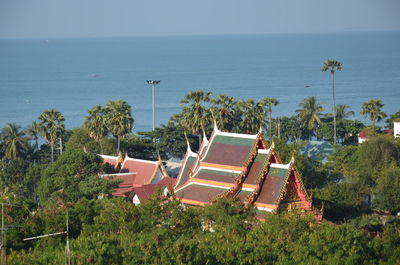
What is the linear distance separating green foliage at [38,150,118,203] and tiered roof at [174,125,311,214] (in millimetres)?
9138

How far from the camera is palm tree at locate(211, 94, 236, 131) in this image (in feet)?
229

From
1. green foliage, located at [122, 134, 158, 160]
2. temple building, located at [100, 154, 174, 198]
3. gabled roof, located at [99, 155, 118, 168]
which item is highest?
green foliage, located at [122, 134, 158, 160]

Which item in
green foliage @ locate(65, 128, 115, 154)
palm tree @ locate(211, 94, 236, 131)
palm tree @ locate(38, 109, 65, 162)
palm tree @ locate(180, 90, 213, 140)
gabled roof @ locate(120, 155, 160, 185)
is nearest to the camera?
gabled roof @ locate(120, 155, 160, 185)

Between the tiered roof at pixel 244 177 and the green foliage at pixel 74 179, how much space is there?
30.0 feet

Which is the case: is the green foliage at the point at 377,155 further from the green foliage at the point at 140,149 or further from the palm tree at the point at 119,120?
the green foliage at the point at 140,149

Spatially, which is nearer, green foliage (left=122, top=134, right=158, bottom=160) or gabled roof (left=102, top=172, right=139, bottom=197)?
gabled roof (left=102, top=172, right=139, bottom=197)

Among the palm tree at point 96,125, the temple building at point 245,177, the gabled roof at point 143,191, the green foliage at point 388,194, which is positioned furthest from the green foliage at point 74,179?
the green foliage at point 388,194

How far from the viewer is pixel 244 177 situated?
142 feet

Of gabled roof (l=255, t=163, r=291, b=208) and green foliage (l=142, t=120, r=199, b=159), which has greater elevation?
green foliage (l=142, t=120, r=199, b=159)

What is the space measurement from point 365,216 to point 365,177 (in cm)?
849

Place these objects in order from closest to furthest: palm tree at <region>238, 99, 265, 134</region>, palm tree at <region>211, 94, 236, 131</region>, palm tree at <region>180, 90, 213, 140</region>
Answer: palm tree at <region>180, 90, 213, 140</region>
palm tree at <region>211, 94, 236, 131</region>
palm tree at <region>238, 99, 265, 134</region>

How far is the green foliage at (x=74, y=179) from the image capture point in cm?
5328

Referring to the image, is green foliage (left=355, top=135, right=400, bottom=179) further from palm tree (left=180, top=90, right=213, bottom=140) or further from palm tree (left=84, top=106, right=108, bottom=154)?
palm tree (left=84, top=106, right=108, bottom=154)

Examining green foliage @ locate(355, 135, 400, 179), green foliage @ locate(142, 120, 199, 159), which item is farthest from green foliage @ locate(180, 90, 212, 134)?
green foliage @ locate(355, 135, 400, 179)
